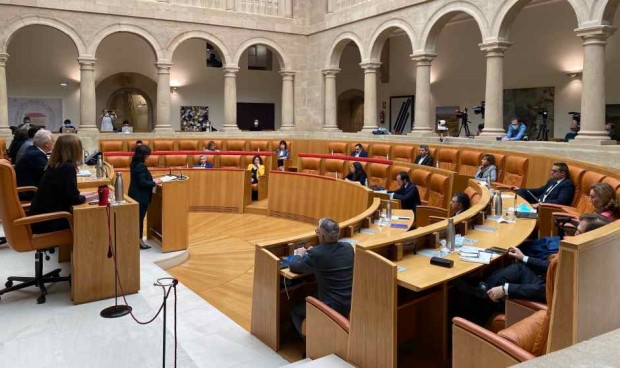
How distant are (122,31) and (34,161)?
10362 mm

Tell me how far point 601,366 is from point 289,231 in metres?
7.17

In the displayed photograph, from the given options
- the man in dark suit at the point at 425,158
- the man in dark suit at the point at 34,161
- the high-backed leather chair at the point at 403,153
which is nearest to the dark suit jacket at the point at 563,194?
the man in dark suit at the point at 425,158

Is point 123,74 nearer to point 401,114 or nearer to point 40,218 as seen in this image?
point 401,114

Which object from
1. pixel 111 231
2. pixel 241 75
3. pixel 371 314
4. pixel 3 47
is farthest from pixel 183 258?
pixel 241 75

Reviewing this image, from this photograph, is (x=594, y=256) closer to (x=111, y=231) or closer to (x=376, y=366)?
(x=376, y=366)

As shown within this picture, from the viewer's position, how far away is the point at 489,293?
3.21 meters

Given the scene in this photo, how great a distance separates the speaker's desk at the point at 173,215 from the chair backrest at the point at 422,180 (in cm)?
370

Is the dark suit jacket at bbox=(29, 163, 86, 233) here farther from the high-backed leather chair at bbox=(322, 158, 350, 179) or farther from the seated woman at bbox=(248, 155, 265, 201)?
the seated woman at bbox=(248, 155, 265, 201)

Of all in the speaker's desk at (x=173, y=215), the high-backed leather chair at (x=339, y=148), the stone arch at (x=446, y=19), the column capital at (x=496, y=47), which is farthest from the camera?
the high-backed leather chair at (x=339, y=148)

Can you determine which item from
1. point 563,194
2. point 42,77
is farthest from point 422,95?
point 42,77

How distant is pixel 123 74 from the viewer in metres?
17.4

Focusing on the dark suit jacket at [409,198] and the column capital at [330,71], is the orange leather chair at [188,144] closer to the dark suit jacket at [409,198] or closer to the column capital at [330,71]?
the column capital at [330,71]

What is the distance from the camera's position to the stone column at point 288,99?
17.0 m

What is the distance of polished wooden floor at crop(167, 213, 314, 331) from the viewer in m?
5.30
